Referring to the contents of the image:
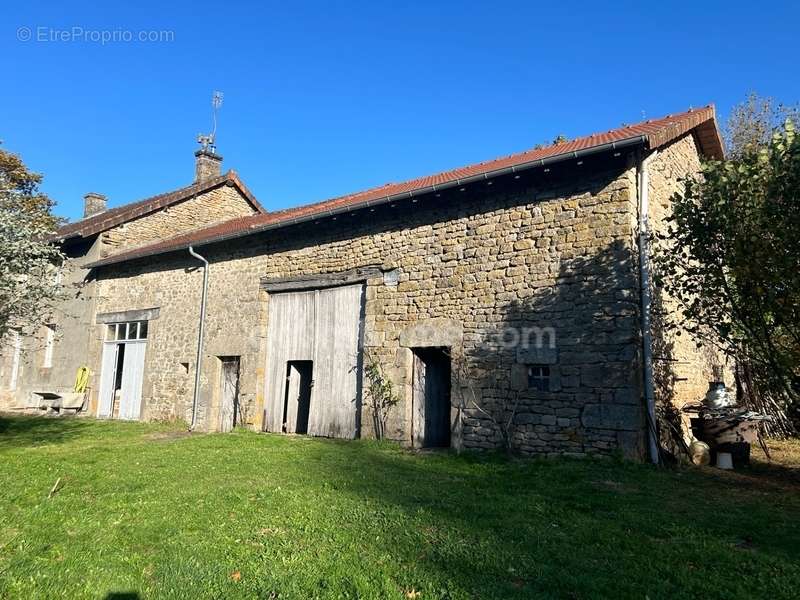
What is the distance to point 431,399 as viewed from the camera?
9.57 meters

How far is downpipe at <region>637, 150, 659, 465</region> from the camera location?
23.7 feet

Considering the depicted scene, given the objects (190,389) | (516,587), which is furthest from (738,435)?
(190,389)

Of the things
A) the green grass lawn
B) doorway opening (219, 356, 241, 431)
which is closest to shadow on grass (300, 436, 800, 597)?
the green grass lawn

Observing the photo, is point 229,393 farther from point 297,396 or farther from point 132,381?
point 132,381

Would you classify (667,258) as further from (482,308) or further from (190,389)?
(190,389)

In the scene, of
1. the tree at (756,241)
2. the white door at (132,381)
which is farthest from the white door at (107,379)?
the tree at (756,241)

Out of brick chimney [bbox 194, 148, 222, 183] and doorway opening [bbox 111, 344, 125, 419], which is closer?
doorway opening [bbox 111, 344, 125, 419]

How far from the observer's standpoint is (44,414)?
15.0m

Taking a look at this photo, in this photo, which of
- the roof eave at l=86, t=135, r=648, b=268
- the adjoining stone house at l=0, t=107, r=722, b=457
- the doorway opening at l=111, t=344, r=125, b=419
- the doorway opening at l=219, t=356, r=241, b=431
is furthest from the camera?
the doorway opening at l=111, t=344, r=125, b=419

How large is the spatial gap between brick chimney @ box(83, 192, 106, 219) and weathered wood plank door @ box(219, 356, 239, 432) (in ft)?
36.5

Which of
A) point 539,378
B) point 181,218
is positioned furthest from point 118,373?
point 539,378

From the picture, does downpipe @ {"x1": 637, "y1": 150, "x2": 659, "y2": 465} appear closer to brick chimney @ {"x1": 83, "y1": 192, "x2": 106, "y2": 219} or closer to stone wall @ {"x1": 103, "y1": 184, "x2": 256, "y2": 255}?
stone wall @ {"x1": 103, "y1": 184, "x2": 256, "y2": 255}

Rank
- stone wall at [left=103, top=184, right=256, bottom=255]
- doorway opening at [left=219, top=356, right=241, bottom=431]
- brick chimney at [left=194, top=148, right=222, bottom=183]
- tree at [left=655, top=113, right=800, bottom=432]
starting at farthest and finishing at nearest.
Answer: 1. brick chimney at [left=194, top=148, right=222, bottom=183]
2. stone wall at [left=103, top=184, right=256, bottom=255]
3. doorway opening at [left=219, top=356, right=241, bottom=431]
4. tree at [left=655, top=113, right=800, bottom=432]

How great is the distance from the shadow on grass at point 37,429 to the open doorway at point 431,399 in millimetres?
6262
